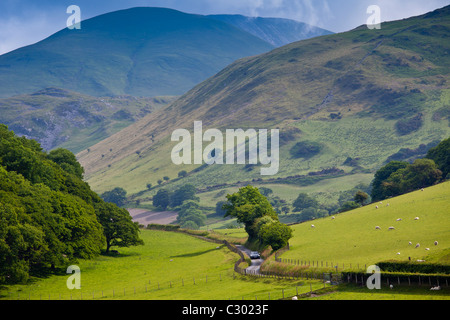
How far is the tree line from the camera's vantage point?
78.8 m

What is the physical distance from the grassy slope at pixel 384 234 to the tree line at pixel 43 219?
3655 centimetres

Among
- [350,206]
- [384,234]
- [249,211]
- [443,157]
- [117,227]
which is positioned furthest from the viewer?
[350,206]

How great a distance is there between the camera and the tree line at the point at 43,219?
78812 millimetres

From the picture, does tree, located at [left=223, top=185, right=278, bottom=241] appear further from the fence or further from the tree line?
the fence

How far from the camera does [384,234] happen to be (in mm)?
86625

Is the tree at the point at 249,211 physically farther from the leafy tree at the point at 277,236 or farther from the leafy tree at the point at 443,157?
the leafy tree at the point at 443,157

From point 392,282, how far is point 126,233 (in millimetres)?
71306

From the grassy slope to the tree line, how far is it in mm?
36546

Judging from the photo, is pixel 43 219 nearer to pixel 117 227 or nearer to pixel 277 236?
pixel 117 227

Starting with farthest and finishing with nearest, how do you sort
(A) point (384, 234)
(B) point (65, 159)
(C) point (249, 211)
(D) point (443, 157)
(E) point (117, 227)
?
(B) point (65, 159), (D) point (443, 157), (E) point (117, 227), (C) point (249, 211), (A) point (384, 234)

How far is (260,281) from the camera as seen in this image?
7375 cm

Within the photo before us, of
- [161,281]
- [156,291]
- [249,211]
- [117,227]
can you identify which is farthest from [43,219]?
[249,211]

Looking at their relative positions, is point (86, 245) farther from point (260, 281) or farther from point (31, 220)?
point (260, 281)

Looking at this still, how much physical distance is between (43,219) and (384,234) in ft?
177
